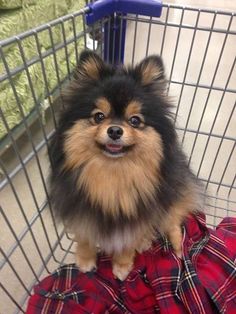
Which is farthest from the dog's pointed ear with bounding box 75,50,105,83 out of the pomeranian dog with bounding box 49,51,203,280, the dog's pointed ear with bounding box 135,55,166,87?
the dog's pointed ear with bounding box 135,55,166,87

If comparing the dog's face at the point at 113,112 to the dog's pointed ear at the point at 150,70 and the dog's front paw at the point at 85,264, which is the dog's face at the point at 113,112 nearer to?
the dog's pointed ear at the point at 150,70

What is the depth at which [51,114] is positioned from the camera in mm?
1107

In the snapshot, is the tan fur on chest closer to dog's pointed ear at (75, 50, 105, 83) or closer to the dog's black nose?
the dog's black nose

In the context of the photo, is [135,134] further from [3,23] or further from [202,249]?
[3,23]

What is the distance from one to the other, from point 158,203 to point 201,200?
17.7 inches

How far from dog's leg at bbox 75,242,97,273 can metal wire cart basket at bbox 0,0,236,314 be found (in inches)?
5.0

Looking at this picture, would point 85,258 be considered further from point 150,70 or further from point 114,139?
point 150,70

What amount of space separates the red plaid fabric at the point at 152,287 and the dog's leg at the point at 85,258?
2 centimetres

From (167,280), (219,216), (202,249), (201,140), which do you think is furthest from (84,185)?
(201,140)

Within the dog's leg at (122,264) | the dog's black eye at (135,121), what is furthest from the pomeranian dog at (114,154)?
the dog's leg at (122,264)

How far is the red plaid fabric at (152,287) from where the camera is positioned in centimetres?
111

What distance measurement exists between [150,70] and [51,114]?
0.37m

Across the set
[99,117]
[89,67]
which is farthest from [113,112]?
[89,67]

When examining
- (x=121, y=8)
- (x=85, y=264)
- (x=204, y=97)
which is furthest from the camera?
(x=204, y=97)
